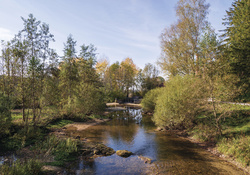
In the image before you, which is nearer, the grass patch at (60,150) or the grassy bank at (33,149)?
the grassy bank at (33,149)

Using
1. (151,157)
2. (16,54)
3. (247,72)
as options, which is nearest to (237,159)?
(151,157)

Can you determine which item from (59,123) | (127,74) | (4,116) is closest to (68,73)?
(59,123)

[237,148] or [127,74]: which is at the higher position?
[127,74]

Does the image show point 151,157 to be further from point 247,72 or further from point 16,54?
point 247,72

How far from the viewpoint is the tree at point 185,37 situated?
89.0ft

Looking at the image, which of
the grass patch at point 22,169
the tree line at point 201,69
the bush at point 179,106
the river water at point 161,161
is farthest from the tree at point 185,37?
the grass patch at point 22,169

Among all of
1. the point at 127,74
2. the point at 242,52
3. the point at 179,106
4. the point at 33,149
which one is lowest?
the point at 33,149

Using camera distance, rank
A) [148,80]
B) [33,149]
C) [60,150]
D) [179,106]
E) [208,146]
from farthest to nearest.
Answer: [148,80]
[179,106]
[208,146]
[60,150]
[33,149]

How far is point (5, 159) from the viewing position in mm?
10352

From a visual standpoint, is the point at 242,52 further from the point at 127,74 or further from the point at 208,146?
the point at 127,74

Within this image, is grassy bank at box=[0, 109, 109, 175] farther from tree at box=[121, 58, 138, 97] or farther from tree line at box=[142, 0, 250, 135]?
tree at box=[121, 58, 138, 97]

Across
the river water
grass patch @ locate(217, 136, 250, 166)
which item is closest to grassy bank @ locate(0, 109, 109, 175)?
the river water

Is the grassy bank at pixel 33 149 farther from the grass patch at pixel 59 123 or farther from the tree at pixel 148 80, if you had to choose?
the tree at pixel 148 80

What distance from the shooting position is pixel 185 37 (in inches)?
1081
